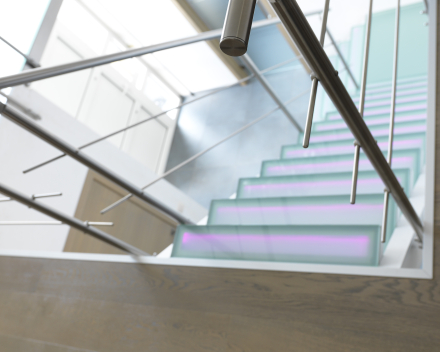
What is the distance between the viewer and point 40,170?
227cm

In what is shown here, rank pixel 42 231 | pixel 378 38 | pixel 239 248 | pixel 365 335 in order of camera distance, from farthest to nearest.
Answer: pixel 378 38
pixel 42 231
pixel 239 248
pixel 365 335

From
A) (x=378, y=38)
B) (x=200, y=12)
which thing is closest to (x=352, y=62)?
(x=378, y=38)

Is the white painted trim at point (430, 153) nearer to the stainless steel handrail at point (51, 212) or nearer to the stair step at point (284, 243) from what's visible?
the stair step at point (284, 243)

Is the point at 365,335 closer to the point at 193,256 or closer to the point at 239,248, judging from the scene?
the point at 239,248

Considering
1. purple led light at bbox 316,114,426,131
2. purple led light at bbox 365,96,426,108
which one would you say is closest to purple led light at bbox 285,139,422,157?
purple led light at bbox 316,114,426,131

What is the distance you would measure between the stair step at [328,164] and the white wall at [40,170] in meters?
1.18

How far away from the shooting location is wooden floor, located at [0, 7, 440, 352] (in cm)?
76

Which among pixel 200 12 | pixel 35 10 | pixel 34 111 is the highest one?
pixel 200 12

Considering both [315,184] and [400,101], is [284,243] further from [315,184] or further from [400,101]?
[400,101]

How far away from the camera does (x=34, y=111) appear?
226cm

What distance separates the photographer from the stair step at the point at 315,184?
133cm

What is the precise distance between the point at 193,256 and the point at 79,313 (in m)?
0.32

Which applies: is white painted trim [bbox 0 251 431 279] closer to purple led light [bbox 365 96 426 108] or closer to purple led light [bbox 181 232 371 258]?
purple led light [bbox 181 232 371 258]

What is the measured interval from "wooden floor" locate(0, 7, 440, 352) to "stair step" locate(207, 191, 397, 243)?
0.29 meters
